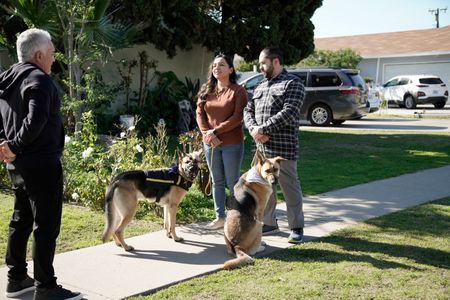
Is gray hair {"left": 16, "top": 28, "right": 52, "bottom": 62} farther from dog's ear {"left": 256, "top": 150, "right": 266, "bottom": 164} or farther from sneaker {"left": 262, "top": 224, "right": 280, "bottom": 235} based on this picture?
sneaker {"left": 262, "top": 224, "right": 280, "bottom": 235}

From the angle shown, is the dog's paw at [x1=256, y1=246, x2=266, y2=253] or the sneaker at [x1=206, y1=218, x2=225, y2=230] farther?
the sneaker at [x1=206, y1=218, x2=225, y2=230]

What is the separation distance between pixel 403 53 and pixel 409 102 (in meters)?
6.72

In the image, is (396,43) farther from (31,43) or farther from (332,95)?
(31,43)

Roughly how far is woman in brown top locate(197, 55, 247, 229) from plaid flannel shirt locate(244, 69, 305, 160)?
20cm

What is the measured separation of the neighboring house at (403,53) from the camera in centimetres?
3375

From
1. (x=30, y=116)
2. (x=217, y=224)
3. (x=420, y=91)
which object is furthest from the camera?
(x=420, y=91)

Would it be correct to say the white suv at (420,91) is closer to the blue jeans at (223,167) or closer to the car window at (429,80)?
the car window at (429,80)

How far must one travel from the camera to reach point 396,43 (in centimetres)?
3719

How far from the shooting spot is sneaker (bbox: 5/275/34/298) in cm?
399

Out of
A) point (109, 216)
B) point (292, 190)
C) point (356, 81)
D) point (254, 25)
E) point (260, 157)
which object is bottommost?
point (109, 216)

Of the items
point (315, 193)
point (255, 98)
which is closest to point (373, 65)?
point (315, 193)

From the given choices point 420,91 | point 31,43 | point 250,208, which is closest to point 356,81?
point 420,91

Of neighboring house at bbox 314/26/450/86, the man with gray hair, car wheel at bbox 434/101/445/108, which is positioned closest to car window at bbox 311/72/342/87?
car wheel at bbox 434/101/445/108

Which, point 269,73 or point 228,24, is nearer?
point 269,73
